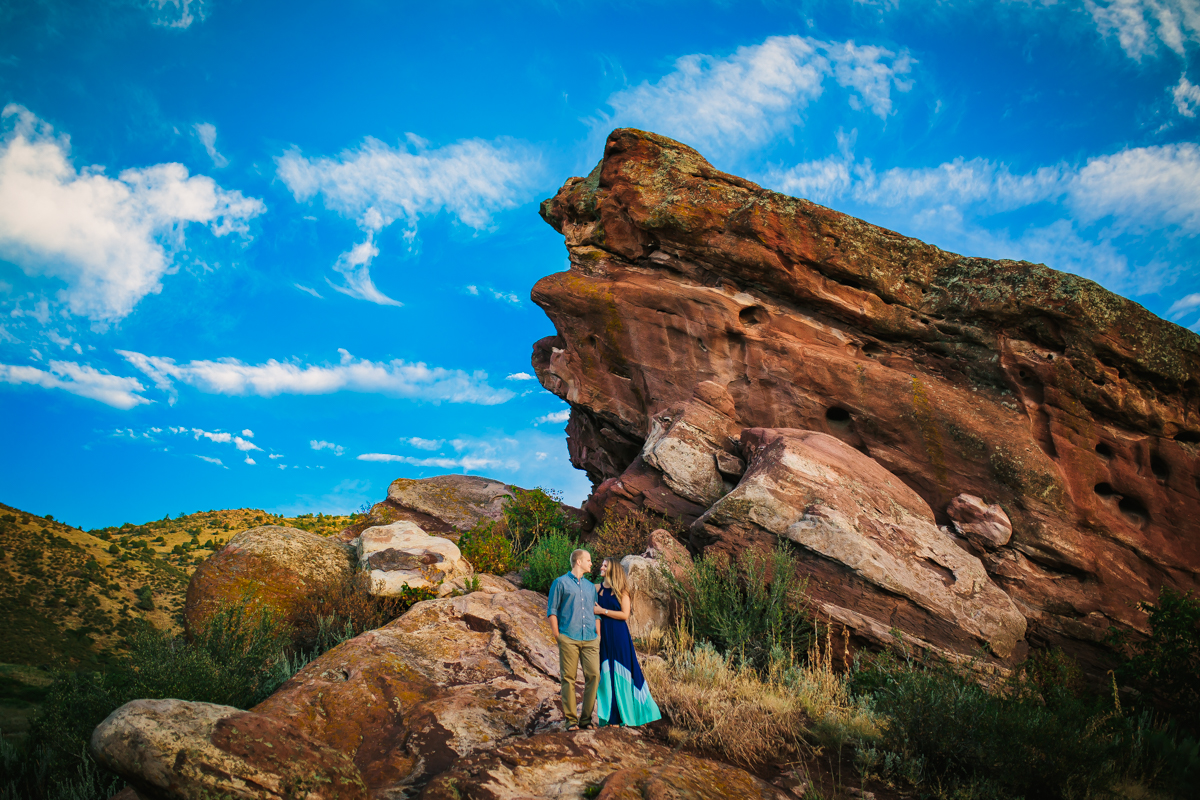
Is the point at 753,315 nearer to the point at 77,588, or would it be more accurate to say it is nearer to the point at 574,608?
the point at 574,608

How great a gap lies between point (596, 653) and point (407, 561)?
5934 millimetres

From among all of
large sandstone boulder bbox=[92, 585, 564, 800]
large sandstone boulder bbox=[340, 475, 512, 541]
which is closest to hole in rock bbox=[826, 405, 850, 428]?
large sandstone boulder bbox=[92, 585, 564, 800]

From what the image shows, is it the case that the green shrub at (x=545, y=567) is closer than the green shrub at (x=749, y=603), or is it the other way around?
the green shrub at (x=749, y=603)

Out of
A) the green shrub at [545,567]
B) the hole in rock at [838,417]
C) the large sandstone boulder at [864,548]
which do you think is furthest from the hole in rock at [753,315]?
the green shrub at [545,567]

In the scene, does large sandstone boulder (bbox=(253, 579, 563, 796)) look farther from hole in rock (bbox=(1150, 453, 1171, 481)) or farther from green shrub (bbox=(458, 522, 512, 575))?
hole in rock (bbox=(1150, 453, 1171, 481))

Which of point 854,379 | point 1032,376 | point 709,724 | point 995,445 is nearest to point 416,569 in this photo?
point 709,724

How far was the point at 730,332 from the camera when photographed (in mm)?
14820

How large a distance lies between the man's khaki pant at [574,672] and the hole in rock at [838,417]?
10.4 m

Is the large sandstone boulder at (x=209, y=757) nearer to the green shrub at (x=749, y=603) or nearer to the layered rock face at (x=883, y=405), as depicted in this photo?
the green shrub at (x=749, y=603)

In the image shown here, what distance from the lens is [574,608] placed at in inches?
224

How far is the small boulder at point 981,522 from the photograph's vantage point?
1177 centimetres

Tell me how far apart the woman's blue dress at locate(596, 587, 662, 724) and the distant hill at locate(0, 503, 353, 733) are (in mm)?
11694

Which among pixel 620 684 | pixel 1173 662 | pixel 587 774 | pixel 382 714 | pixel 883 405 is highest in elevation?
pixel 883 405

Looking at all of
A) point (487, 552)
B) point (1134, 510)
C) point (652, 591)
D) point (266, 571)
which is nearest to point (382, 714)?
point (652, 591)
